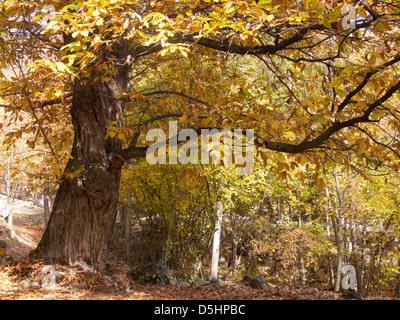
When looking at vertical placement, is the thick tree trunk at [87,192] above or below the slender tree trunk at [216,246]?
above

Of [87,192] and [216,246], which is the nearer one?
[87,192]

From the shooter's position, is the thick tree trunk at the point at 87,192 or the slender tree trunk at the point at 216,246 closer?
the thick tree trunk at the point at 87,192

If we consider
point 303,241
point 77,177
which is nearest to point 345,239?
point 303,241

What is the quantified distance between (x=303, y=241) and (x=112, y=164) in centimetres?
926

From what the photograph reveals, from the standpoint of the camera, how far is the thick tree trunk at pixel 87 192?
4941mm

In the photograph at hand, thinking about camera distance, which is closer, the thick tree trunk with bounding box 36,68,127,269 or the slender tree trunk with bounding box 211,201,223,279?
the thick tree trunk with bounding box 36,68,127,269

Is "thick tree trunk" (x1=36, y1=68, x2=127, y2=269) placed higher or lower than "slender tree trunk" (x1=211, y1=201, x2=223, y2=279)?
higher

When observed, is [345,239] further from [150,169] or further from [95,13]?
[95,13]

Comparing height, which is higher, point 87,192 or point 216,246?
point 87,192

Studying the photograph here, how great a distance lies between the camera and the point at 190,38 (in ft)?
14.2

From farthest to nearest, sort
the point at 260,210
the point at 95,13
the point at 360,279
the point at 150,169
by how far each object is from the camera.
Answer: the point at 260,210 → the point at 360,279 → the point at 150,169 → the point at 95,13

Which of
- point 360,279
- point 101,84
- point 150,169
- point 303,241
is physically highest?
point 101,84

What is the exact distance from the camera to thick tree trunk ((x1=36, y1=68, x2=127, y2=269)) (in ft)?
16.2

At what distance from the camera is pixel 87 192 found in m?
4.93
